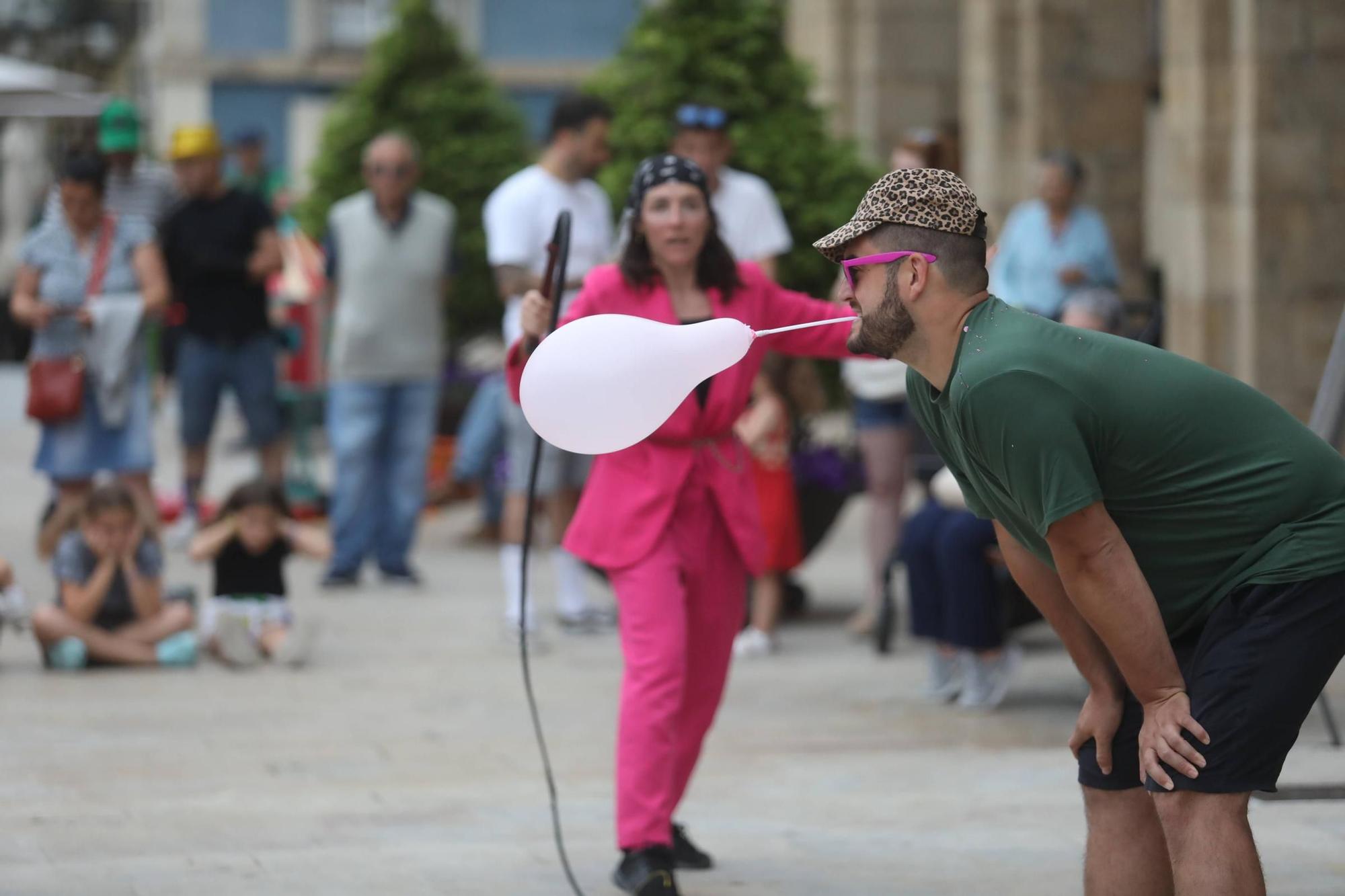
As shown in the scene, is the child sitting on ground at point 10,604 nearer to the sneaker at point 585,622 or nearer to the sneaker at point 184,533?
the sneaker at point 585,622

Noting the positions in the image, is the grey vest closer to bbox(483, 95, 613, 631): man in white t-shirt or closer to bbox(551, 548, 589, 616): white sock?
bbox(483, 95, 613, 631): man in white t-shirt

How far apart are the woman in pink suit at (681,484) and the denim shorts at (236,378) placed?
6.18m

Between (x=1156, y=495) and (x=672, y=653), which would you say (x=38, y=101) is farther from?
(x=1156, y=495)

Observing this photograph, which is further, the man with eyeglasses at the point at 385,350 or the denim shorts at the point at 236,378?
the denim shorts at the point at 236,378

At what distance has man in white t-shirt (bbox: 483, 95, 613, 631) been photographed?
9094mm

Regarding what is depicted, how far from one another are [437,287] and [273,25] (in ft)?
77.1

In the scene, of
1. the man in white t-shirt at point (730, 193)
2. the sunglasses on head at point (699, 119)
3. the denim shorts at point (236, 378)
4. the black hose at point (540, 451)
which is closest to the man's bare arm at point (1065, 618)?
the black hose at point (540, 451)

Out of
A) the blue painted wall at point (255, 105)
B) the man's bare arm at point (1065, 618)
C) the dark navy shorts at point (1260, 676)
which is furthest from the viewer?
the blue painted wall at point (255, 105)

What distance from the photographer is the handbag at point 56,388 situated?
9664 mm

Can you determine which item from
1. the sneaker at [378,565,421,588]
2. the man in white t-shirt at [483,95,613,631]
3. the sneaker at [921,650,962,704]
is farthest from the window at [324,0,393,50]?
the sneaker at [921,650,962,704]

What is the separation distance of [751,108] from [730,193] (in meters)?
3.56

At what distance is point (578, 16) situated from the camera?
32.9 m

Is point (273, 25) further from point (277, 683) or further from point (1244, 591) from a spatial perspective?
point (1244, 591)

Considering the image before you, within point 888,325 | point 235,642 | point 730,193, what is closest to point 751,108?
point 730,193
